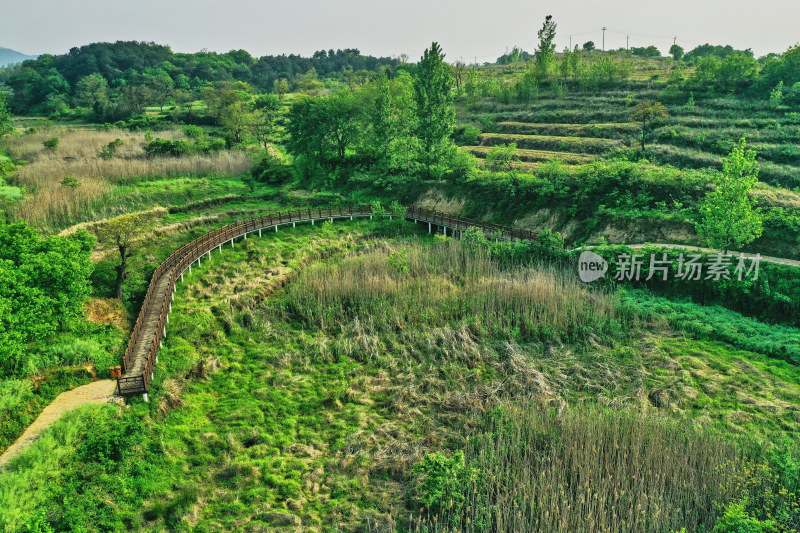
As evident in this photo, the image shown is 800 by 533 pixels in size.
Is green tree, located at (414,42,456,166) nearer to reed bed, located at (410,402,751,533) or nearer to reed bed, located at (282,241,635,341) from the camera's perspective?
reed bed, located at (282,241,635,341)

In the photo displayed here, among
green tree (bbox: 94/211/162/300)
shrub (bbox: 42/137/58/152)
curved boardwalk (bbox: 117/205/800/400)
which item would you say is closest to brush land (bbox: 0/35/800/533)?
green tree (bbox: 94/211/162/300)

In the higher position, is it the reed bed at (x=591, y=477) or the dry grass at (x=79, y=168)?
the dry grass at (x=79, y=168)

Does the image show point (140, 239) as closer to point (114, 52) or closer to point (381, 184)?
point (381, 184)

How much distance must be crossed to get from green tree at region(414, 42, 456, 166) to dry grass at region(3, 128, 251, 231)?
84.2 feet

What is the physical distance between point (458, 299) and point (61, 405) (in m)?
20.1

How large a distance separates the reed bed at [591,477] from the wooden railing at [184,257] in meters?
13.4

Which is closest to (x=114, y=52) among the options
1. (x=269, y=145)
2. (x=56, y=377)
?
(x=269, y=145)

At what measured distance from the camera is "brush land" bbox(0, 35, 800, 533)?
1476 centimetres

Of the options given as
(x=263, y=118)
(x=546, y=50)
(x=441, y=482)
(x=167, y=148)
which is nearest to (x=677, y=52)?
(x=546, y=50)

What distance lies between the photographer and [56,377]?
19.2m

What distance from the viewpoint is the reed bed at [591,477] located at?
1370 cm

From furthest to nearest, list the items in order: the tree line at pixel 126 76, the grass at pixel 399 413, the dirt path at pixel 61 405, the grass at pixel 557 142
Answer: the tree line at pixel 126 76 < the grass at pixel 557 142 < the dirt path at pixel 61 405 < the grass at pixel 399 413

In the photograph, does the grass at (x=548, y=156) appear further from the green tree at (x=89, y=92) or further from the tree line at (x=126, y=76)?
the green tree at (x=89, y=92)

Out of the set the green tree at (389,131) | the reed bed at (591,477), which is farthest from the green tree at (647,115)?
the reed bed at (591,477)
